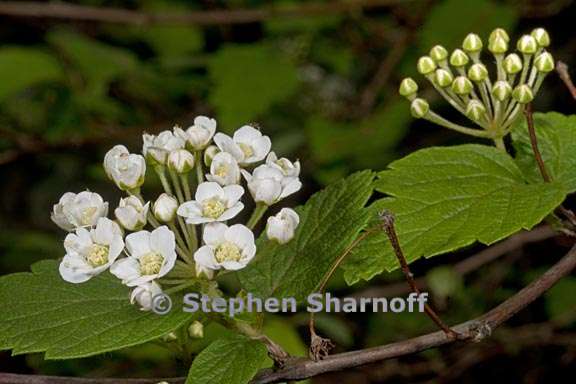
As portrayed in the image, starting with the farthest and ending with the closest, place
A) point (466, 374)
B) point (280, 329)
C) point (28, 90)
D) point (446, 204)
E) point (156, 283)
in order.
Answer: point (28, 90) → point (466, 374) → point (280, 329) → point (446, 204) → point (156, 283)

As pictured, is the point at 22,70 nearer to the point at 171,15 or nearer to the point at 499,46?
the point at 171,15

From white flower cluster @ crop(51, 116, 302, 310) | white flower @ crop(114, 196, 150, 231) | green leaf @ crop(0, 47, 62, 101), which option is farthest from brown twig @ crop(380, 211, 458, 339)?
green leaf @ crop(0, 47, 62, 101)

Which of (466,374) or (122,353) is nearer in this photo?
(122,353)

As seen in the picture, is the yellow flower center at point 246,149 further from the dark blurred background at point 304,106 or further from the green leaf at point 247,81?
the green leaf at point 247,81

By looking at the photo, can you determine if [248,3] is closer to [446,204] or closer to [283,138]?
[283,138]

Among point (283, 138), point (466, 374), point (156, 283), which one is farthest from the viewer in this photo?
point (283, 138)

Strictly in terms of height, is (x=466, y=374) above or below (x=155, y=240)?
below

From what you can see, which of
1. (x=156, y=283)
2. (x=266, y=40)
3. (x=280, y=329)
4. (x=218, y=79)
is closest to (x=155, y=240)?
(x=156, y=283)

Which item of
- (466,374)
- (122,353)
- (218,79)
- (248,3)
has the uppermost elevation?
(248,3)
